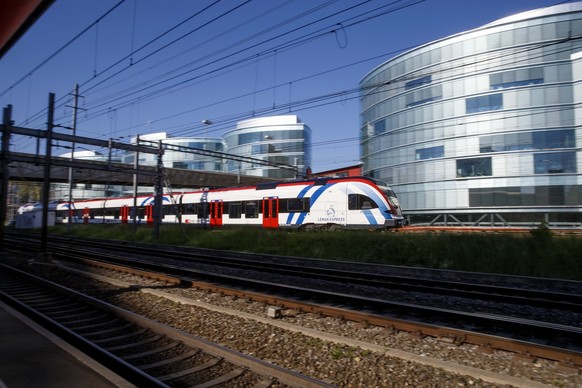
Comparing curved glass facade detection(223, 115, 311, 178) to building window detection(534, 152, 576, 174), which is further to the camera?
curved glass facade detection(223, 115, 311, 178)

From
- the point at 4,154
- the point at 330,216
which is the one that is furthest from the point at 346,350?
the point at 4,154

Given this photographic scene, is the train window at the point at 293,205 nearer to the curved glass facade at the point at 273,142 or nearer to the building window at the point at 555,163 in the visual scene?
the building window at the point at 555,163

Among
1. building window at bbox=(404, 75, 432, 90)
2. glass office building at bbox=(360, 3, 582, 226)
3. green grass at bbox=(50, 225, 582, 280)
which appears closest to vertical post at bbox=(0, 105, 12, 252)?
green grass at bbox=(50, 225, 582, 280)

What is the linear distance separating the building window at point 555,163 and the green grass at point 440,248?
25.2 metres

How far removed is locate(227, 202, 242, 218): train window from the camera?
26847mm

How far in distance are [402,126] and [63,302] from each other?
137ft

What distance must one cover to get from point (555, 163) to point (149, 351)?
3957cm

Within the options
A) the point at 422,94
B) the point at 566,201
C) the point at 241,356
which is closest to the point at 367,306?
the point at 241,356

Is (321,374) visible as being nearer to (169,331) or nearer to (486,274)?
(169,331)

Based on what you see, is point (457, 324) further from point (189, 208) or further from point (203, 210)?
point (189, 208)

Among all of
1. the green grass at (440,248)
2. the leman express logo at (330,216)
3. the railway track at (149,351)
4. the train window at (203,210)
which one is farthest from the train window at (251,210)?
the railway track at (149,351)

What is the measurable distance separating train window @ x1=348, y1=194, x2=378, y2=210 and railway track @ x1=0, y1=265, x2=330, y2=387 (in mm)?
14813

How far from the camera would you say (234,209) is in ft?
89.2

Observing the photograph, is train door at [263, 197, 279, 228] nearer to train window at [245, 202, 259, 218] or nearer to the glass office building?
train window at [245, 202, 259, 218]
